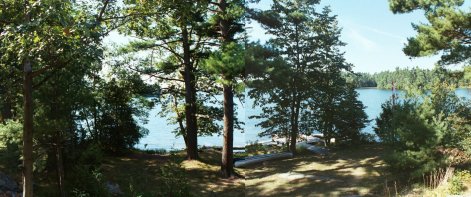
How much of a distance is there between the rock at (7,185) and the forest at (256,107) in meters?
0.02

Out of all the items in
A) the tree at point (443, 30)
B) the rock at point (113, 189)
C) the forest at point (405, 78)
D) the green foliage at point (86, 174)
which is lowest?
the rock at point (113, 189)

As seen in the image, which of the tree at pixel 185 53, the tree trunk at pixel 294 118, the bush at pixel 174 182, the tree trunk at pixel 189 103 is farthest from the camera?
the tree trunk at pixel 189 103

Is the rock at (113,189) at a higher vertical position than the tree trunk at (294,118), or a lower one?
lower

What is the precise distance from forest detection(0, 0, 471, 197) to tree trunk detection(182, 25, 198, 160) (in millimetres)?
33

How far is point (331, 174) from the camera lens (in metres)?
2.54

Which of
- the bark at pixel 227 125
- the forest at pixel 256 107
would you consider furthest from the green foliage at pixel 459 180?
the bark at pixel 227 125

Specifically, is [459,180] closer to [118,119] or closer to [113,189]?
[113,189]

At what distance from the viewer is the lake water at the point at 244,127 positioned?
2457 millimetres

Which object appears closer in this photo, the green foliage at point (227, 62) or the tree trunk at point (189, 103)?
the green foliage at point (227, 62)

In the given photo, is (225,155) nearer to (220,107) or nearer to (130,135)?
(220,107)

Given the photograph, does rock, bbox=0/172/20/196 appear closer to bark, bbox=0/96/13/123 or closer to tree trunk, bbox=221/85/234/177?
bark, bbox=0/96/13/123

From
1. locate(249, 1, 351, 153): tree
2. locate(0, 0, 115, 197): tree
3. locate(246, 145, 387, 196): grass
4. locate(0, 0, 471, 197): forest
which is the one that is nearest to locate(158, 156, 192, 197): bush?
locate(0, 0, 471, 197): forest

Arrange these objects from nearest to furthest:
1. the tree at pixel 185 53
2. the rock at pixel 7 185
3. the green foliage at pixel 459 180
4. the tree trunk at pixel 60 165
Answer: the green foliage at pixel 459 180
the tree trunk at pixel 60 165
the rock at pixel 7 185
the tree at pixel 185 53

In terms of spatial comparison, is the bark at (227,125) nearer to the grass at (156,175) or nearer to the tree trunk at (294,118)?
the grass at (156,175)
